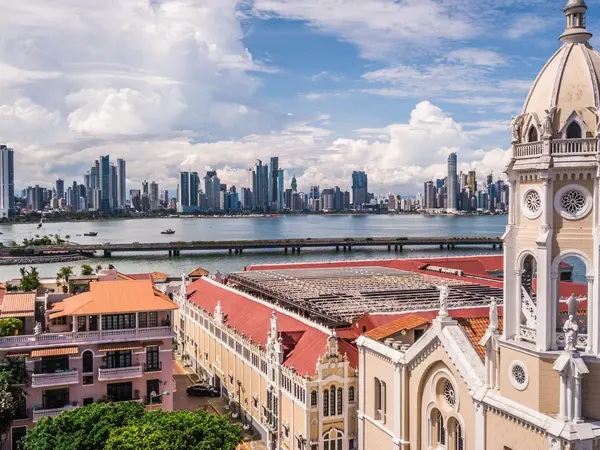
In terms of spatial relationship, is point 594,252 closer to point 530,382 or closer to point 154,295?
point 530,382

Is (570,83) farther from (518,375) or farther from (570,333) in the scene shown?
(518,375)

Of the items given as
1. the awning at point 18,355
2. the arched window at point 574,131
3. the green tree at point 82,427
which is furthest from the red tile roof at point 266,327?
the arched window at point 574,131

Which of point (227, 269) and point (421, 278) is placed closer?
point (421, 278)

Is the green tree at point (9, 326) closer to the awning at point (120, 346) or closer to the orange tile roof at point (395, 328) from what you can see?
the awning at point (120, 346)

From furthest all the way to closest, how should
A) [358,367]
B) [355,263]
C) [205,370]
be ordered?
[355,263] → [205,370] → [358,367]

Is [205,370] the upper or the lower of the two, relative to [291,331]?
lower

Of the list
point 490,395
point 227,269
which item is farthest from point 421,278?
point 227,269

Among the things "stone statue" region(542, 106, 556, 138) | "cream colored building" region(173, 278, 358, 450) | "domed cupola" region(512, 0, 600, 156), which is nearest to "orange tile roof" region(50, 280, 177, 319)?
"cream colored building" region(173, 278, 358, 450)
